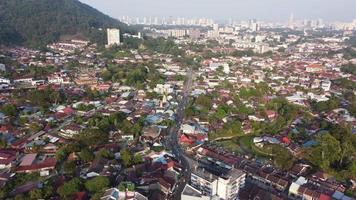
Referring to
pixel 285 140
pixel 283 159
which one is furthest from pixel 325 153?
pixel 285 140

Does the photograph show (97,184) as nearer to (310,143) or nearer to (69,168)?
(69,168)

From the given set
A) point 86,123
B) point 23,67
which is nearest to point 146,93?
point 86,123

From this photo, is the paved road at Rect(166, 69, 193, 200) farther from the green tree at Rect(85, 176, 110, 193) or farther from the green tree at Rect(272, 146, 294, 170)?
the green tree at Rect(272, 146, 294, 170)

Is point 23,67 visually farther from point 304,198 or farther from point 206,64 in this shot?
point 304,198

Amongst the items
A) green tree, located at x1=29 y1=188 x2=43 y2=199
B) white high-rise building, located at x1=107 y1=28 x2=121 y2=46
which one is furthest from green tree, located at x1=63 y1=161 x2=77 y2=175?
white high-rise building, located at x1=107 y1=28 x2=121 y2=46

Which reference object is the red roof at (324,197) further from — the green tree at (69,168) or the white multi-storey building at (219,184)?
the green tree at (69,168)

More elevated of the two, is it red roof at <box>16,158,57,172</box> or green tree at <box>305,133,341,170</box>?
green tree at <box>305,133,341,170</box>
